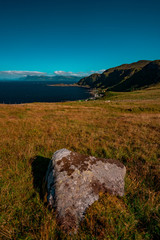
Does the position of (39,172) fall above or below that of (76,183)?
below

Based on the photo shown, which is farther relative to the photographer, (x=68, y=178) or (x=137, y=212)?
(x=68, y=178)

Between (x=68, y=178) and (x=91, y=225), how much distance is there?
1.16 m

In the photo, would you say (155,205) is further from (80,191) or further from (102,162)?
(80,191)

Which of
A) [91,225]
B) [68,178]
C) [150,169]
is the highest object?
[68,178]

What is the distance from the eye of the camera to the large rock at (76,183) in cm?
248

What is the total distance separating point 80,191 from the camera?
9.29 feet

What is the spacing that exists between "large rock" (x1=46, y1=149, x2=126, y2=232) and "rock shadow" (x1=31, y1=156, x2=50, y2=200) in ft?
1.09

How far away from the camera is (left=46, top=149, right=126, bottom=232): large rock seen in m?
2.48

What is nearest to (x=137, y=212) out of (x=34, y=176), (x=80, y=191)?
(x=80, y=191)

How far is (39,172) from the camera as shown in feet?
13.2

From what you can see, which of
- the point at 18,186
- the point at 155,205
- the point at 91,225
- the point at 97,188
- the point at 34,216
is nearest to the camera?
the point at 91,225

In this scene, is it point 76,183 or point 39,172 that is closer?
point 76,183

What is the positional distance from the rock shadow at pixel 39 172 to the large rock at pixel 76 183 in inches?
13.1

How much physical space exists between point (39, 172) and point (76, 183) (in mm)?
1798
